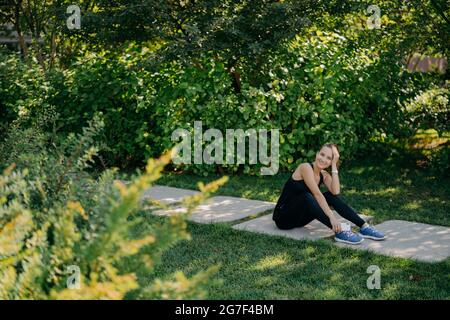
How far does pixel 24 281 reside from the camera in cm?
253

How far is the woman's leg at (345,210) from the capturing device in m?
5.73

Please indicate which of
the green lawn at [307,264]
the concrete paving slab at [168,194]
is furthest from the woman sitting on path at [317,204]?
the concrete paving slab at [168,194]

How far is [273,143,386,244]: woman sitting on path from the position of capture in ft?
18.5

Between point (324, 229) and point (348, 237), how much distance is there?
0.52 metres

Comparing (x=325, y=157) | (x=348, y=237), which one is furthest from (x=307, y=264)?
(x=325, y=157)

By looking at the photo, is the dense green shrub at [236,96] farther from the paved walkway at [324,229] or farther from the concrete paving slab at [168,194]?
the paved walkway at [324,229]

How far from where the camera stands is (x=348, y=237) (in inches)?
217

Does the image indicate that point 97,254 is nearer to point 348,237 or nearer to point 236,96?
point 348,237

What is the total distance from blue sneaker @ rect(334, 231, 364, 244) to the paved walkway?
5 cm

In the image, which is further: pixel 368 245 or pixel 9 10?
pixel 9 10
